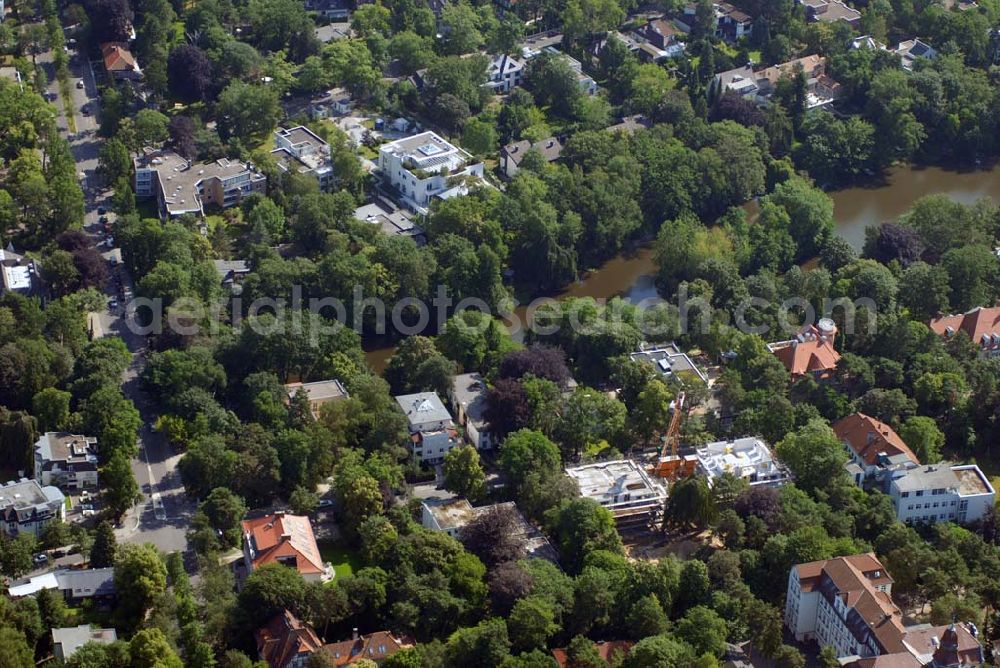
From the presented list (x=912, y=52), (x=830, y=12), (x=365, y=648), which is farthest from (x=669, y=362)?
(x=830, y=12)

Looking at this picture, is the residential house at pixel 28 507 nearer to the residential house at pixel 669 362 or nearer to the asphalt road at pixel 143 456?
the asphalt road at pixel 143 456

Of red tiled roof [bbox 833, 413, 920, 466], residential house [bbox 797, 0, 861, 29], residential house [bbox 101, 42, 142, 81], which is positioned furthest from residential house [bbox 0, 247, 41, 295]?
residential house [bbox 797, 0, 861, 29]

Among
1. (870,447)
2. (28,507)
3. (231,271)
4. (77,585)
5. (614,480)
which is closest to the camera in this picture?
(77,585)

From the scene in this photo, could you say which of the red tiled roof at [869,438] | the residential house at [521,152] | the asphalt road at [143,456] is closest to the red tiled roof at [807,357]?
the red tiled roof at [869,438]

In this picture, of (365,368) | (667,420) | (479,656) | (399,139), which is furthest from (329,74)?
(479,656)

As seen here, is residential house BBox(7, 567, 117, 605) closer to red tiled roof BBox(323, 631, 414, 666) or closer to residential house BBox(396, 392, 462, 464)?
red tiled roof BBox(323, 631, 414, 666)

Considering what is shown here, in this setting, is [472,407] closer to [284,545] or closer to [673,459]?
[673,459]

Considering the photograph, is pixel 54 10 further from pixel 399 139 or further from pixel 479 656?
pixel 479 656
